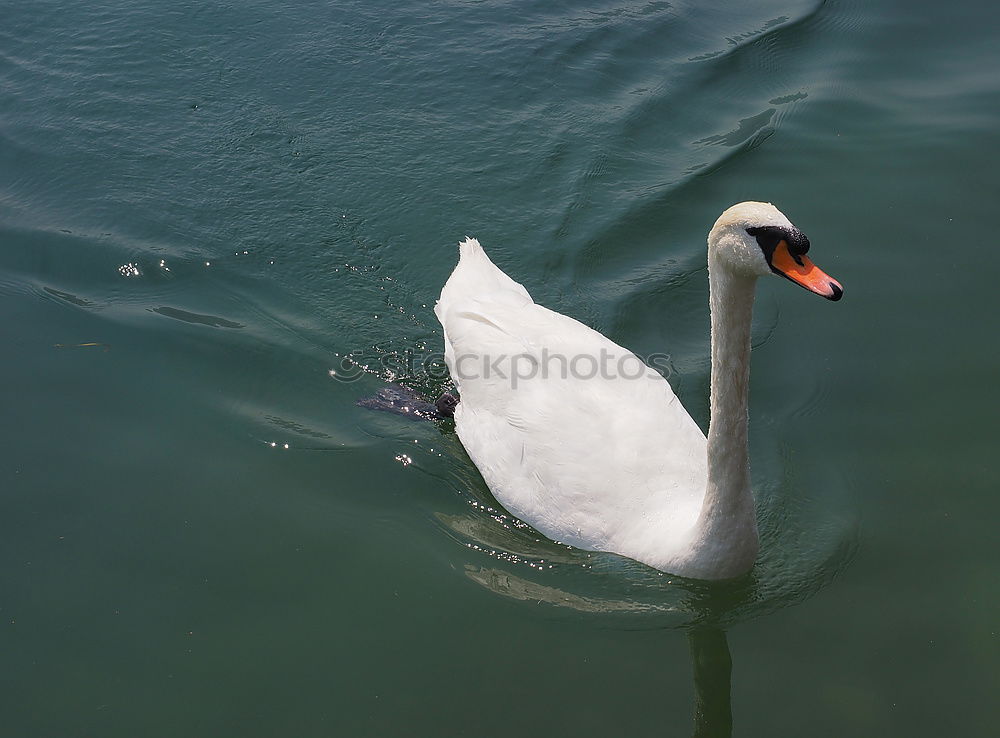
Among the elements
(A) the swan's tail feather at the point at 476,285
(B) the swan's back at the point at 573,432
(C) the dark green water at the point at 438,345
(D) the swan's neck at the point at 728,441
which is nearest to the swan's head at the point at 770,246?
(D) the swan's neck at the point at 728,441

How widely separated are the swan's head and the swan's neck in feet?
0.61

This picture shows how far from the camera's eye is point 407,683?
19.0 ft

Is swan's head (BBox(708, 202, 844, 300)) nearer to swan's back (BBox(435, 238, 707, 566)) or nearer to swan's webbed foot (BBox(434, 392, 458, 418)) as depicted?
swan's back (BBox(435, 238, 707, 566))

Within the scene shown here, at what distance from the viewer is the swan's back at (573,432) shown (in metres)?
6.41

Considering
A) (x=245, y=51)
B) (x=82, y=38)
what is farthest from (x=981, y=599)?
(x=82, y=38)

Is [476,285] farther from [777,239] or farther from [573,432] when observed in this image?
[777,239]

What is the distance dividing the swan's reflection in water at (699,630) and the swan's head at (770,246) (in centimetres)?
221

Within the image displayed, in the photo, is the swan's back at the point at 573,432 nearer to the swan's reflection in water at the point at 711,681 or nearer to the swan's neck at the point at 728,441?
the swan's neck at the point at 728,441

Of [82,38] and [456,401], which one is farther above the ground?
[82,38]

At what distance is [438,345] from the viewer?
8.92m

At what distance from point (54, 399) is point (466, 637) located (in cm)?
406

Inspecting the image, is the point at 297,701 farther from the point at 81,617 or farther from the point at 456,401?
the point at 456,401

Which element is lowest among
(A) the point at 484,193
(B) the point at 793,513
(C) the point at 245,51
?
(B) the point at 793,513

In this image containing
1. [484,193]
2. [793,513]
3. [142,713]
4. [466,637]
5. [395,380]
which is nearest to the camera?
[142,713]
